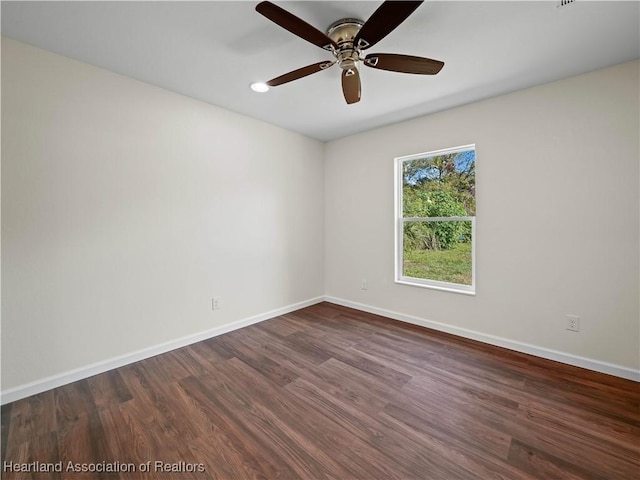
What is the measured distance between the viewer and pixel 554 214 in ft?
7.78

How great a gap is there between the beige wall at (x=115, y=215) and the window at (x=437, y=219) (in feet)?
5.65

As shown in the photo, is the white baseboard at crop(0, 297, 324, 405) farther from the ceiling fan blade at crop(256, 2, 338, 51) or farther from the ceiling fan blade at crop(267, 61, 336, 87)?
the ceiling fan blade at crop(256, 2, 338, 51)

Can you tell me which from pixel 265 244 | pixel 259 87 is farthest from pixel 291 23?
pixel 265 244

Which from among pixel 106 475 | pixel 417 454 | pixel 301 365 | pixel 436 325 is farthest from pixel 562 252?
pixel 106 475

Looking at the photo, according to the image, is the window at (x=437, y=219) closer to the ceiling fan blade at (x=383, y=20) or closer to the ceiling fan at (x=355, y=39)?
the ceiling fan at (x=355, y=39)

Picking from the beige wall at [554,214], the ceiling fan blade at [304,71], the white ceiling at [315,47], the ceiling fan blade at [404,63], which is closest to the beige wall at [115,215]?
the white ceiling at [315,47]

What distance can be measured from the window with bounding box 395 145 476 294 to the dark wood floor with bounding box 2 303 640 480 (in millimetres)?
908

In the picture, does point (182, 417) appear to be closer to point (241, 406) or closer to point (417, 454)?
point (241, 406)

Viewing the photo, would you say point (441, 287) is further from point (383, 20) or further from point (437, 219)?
point (383, 20)

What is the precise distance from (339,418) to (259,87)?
2699 mm

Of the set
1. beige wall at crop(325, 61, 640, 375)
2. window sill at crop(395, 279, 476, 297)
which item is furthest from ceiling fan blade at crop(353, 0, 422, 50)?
window sill at crop(395, 279, 476, 297)

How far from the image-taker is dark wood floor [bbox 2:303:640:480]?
1.38m

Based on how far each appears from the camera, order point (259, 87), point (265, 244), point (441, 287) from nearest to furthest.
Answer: point (259, 87)
point (441, 287)
point (265, 244)

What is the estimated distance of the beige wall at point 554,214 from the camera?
2.10 m
